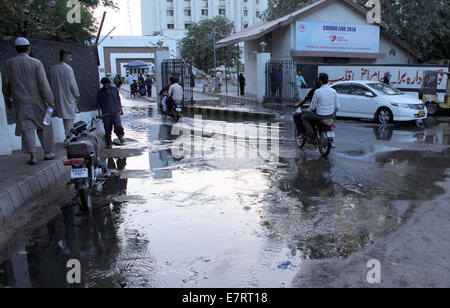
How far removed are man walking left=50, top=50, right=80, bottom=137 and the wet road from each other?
1349 millimetres

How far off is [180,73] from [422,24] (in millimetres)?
14047

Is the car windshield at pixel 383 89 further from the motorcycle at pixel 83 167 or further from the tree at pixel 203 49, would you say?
the tree at pixel 203 49

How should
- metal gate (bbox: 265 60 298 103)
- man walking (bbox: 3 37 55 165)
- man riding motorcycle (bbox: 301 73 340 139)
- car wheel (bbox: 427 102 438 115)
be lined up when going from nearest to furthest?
man walking (bbox: 3 37 55 165)
man riding motorcycle (bbox: 301 73 340 139)
car wheel (bbox: 427 102 438 115)
metal gate (bbox: 265 60 298 103)

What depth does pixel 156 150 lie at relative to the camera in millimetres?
9531

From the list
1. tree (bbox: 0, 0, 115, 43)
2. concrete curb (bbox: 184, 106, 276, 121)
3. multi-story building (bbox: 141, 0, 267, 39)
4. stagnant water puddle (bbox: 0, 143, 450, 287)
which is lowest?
stagnant water puddle (bbox: 0, 143, 450, 287)

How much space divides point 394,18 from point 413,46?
6.85 feet

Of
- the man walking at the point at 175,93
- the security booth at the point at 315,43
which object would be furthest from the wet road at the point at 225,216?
the security booth at the point at 315,43

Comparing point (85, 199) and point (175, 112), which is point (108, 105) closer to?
point (85, 199)

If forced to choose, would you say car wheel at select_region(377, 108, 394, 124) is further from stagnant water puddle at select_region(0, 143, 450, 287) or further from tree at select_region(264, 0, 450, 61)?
tree at select_region(264, 0, 450, 61)

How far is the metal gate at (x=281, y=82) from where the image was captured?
67.1 feet

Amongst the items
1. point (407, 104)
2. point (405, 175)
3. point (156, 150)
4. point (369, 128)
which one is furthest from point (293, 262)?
point (407, 104)

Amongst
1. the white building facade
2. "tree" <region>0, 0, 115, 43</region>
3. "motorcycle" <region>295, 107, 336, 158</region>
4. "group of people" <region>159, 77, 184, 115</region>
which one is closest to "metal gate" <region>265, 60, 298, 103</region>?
"group of people" <region>159, 77, 184, 115</region>

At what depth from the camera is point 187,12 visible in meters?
78.8

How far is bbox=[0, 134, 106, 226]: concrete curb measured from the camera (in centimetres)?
507
